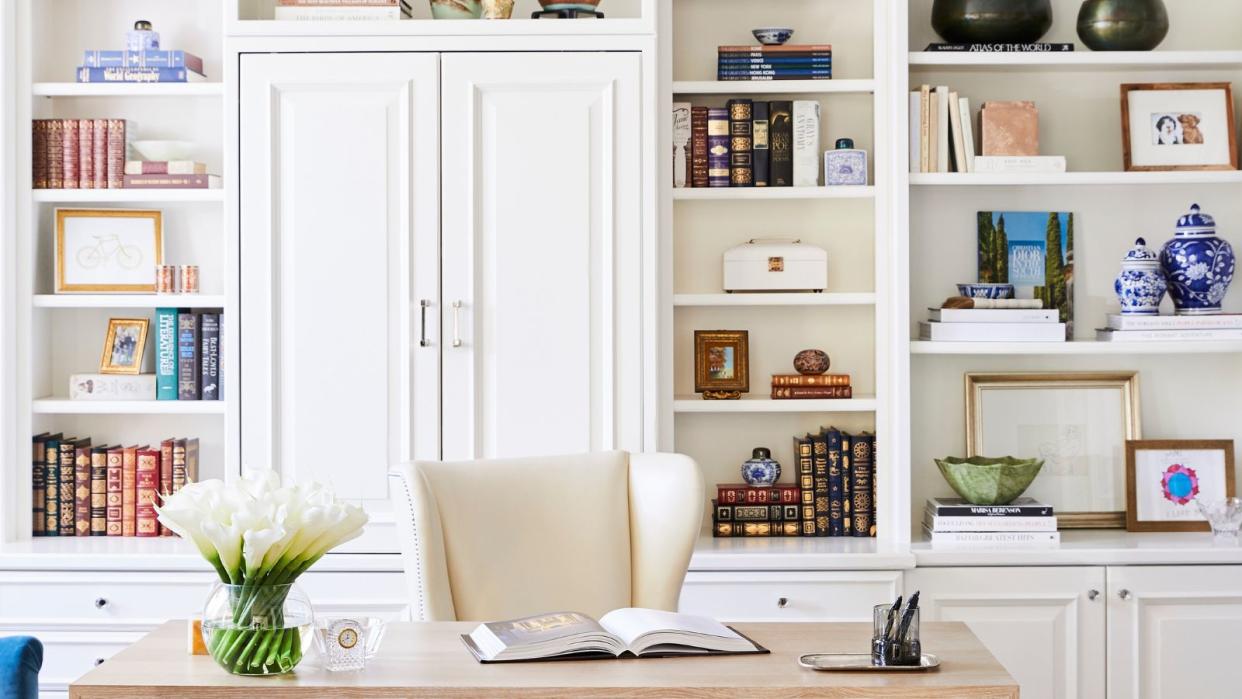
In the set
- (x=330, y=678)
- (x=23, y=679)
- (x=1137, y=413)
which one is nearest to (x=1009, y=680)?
(x=330, y=678)

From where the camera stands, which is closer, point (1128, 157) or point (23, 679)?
point (23, 679)

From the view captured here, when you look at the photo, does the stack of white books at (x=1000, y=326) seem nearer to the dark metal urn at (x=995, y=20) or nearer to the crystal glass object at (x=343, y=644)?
the dark metal urn at (x=995, y=20)

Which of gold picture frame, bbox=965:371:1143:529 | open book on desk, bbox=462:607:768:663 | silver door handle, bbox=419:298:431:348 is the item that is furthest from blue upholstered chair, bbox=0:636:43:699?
gold picture frame, bbox=965:371:1143:529

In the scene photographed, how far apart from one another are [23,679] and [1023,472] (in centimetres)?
243

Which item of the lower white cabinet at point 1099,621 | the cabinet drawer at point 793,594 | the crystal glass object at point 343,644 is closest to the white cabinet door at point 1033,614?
the lower white cabinet at point 1099,621

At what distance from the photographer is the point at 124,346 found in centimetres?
344

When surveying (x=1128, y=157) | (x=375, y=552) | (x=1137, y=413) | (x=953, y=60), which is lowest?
(x=375, y=552)

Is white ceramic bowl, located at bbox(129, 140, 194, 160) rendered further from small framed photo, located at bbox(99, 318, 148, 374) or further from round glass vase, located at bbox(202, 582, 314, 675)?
round glass vase, located at bbox(202, 582, 314, 675)

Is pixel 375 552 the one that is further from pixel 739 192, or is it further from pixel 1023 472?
pixel 1023 472

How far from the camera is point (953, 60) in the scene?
10.7 ft

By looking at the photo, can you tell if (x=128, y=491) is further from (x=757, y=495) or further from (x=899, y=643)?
(x=899, y=643)

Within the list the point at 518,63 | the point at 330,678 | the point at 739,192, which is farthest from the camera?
the point at 739,192

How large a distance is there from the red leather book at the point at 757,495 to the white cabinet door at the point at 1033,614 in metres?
0.41

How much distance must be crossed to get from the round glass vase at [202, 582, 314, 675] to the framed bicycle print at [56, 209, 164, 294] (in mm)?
1921
